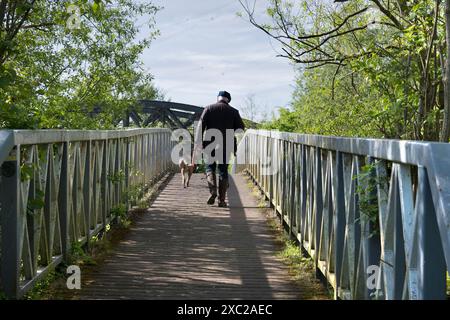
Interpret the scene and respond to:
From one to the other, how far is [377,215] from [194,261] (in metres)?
3.11

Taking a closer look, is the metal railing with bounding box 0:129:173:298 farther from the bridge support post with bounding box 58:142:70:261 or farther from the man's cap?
the man's cap

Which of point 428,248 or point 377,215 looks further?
point 377,215

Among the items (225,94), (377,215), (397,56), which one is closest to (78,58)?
(225,94)

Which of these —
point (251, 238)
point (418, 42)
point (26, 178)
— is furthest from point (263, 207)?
point (26, 178)

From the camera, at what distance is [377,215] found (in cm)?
347

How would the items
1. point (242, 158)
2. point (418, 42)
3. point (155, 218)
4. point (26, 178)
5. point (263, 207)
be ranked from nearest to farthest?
1. point (26, 178)
2. point (418, 42)
3. point (155, 218)
4. point (263, 207)
5. point (242, 158)

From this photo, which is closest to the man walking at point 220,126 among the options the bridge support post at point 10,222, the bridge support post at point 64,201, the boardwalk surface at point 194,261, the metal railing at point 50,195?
the boardwalk surface at point 194,261

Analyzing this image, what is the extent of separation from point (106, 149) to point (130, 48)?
6110 millimetres

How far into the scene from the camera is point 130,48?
13.4 m

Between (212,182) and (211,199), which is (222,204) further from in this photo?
(212,182)

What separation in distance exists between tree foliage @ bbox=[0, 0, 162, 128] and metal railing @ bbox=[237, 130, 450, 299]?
3392 mm

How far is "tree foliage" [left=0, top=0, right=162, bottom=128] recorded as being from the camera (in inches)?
368

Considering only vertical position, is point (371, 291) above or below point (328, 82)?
below

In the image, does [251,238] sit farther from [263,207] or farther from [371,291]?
Answer: [371,291]
